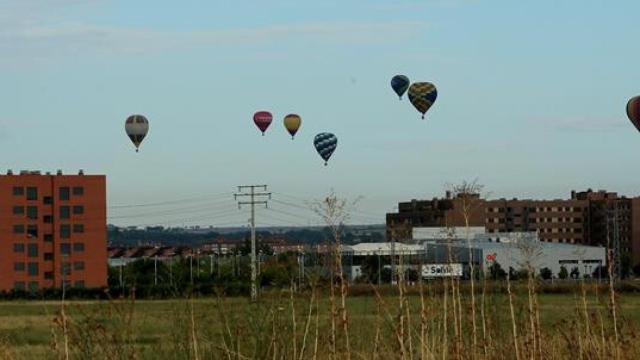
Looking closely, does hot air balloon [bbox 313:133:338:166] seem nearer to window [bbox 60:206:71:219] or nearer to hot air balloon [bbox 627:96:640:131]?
hot air balloon [bbox 627:96:640:131]

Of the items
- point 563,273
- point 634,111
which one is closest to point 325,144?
point 634,111

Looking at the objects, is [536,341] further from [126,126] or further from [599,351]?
[126,126]

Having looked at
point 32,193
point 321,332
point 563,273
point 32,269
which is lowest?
point 321,332

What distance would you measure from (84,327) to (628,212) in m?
186

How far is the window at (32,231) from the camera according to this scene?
139 meters

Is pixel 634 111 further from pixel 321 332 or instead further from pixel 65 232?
pixel 65 232

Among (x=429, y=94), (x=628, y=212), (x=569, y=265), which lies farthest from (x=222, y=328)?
(x=628, y=212)

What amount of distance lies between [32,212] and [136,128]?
195 ft

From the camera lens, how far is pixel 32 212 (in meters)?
142

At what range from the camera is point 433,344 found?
1126 cm

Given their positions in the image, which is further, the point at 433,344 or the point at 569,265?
the point at 569,265

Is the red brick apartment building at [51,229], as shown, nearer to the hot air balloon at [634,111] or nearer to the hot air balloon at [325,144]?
the hot air balloon at [325,144]

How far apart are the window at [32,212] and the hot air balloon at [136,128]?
191 ft

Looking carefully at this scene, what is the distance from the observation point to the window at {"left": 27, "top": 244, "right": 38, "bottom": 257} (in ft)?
452
